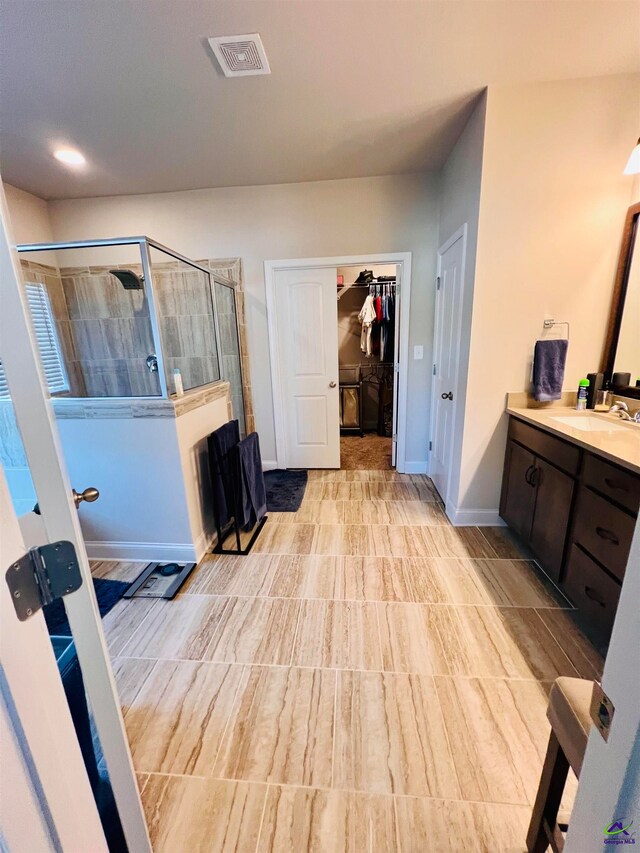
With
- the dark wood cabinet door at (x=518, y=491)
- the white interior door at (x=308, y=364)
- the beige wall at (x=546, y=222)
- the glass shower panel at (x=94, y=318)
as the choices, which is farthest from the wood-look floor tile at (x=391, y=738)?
the glass shower panel at (x=94, y=318)

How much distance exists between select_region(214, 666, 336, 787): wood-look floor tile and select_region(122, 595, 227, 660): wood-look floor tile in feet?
1.06

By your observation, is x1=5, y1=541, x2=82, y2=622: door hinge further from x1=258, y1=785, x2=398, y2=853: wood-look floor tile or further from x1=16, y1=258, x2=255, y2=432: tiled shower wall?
x1=16, y1=258, x2=255, y2=432: tiled shower wall

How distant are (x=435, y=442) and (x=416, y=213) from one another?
2.05 meters

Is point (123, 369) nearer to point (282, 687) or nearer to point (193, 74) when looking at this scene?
point (193, 74)

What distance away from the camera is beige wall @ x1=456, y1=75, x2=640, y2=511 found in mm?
1837

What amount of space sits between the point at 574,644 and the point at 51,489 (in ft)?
6.79

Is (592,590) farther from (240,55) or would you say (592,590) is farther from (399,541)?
(240,55)

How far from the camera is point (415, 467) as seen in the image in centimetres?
342

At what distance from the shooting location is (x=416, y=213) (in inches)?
115

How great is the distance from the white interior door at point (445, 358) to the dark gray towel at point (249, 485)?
149 centimetres

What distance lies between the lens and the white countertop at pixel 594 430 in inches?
53.1

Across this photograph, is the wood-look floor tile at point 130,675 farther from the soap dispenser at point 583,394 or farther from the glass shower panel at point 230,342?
the soap dispenser at point 583,394

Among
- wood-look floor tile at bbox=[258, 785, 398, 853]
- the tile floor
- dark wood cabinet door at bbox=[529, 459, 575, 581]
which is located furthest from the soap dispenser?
wood-look floor tile at bbox=[258, 785, 398, 853]

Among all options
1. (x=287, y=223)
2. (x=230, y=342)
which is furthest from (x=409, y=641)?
(x=287, y=223)
